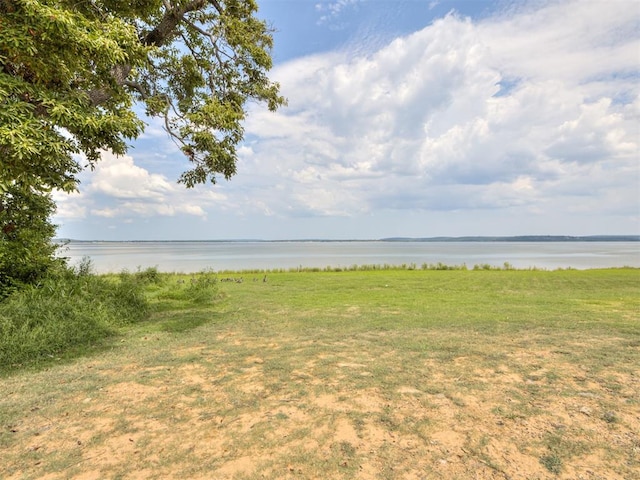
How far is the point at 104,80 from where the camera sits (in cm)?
668

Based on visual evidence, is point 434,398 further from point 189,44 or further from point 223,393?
point 189,44

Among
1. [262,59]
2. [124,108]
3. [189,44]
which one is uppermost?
[189,44]

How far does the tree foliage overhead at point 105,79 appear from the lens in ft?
15.5

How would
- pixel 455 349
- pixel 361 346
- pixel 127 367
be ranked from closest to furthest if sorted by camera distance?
1. pixel 127 367
2. pixel 455 349
3. pixel 361 346

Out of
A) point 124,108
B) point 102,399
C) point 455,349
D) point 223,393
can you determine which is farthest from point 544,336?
point 124,108

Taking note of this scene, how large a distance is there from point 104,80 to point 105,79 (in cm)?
7

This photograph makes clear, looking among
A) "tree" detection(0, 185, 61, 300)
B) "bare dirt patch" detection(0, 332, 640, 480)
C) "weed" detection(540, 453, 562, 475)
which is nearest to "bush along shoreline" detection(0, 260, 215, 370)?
"tree" detection(0, 185, 61, 300)

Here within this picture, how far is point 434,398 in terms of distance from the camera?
179 inches

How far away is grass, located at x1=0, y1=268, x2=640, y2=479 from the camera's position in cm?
331

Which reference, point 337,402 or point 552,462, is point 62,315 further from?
point 552,462

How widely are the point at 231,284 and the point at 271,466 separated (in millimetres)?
15601

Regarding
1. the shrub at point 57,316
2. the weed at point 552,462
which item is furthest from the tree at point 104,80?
the weed at point 552,462

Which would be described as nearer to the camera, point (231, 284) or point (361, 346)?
point (361, 346)

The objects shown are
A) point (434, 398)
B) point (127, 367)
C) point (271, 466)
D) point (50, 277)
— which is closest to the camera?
point (271, 466)
